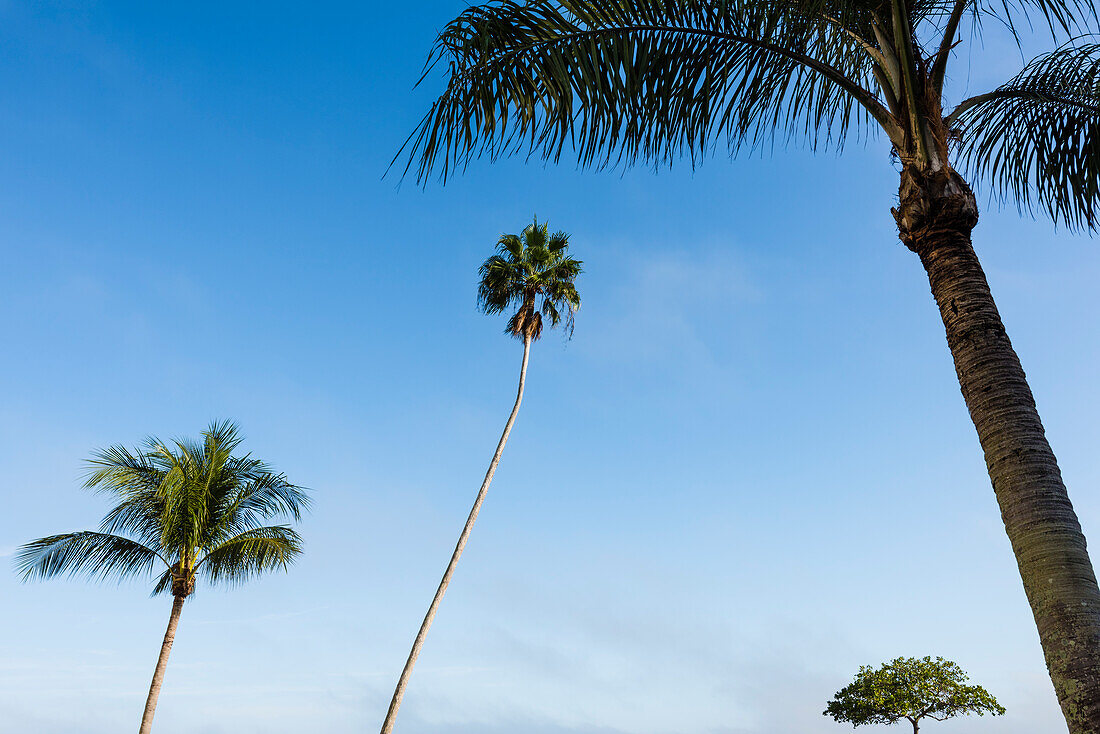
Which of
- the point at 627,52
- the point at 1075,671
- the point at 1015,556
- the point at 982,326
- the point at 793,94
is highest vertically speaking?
the point at 793,94

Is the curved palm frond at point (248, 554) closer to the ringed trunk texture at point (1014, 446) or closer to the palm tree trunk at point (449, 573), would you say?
the palm tree trunk at point (449, 573)

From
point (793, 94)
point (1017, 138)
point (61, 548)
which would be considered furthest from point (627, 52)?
point (61, 548)

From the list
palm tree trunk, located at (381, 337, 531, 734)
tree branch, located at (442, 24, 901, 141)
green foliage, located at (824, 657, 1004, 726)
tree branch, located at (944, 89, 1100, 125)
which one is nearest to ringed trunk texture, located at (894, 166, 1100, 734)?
tree branch, located at (442, 24, 901, 141)

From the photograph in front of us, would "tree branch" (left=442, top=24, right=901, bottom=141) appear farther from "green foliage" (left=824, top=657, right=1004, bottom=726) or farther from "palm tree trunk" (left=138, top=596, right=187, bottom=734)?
"green foliage" (left=824, top=657, right=1004, bottom=726)

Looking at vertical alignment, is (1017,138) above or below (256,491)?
below

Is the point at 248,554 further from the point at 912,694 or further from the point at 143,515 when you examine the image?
the point at 912,694

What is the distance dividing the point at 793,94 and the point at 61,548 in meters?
20.3

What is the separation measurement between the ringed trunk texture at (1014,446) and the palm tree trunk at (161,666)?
19308mm

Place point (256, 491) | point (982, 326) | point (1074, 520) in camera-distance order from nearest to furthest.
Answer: point (1074, 520), point (982, 326), point (256, 491)

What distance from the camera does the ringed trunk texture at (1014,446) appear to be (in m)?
3.58

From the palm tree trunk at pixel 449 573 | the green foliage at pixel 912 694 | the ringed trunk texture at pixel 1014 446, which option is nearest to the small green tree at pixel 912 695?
the green foliage at pixel 912 694

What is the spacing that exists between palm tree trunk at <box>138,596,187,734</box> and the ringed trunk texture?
760 inches

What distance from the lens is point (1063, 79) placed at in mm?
6465

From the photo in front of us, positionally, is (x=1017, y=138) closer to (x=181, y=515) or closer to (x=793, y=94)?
(x=793, y=94)
